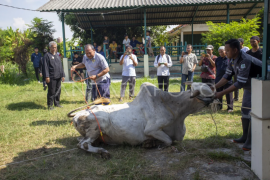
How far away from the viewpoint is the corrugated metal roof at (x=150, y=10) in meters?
13.4

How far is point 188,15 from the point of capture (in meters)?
16.9

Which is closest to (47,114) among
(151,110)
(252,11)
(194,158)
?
(151,110)

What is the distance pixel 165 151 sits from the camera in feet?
12.9

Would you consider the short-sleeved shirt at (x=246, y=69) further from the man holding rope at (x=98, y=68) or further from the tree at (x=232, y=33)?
the tree at (x=232, y=33)

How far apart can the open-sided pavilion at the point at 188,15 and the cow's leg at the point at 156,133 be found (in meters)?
1.31

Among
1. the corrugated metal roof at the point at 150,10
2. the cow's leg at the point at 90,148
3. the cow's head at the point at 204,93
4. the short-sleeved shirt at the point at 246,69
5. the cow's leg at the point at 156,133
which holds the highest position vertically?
the corrugated metal roof at the point at 150,10

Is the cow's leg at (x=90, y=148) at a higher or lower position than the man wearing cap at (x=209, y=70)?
lower

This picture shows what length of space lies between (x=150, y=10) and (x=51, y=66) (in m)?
10.2

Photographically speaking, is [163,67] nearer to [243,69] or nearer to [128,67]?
[128,67]

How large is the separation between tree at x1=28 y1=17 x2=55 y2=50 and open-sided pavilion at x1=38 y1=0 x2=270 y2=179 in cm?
230

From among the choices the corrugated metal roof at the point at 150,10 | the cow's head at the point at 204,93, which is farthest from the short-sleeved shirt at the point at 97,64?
the corrugated metal roof at the point at 150,10

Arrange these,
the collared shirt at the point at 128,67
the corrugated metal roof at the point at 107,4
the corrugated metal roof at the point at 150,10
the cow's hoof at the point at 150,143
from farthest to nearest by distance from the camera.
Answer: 1. the corrugated metal roof at the point at 150,10
2. the corrugated metal roof at the point at 107,4
3. the collared shirt at the point at 128,67
4. the cow's hoof at the point at 150,143

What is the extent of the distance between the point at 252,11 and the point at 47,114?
1562 centimetres

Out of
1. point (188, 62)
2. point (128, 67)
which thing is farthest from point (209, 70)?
point (128, 67)
